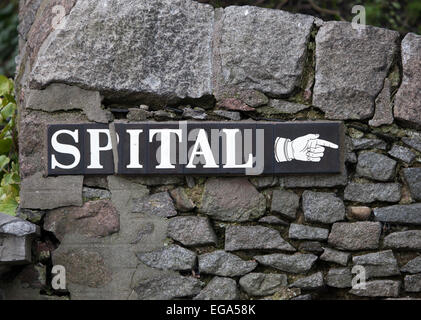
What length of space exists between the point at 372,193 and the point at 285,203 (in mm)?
411

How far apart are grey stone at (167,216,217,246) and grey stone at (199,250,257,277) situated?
0.23 feet

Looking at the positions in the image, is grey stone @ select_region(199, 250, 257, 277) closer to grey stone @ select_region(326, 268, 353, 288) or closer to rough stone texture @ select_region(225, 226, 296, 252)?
rough stone texture @ select_region(225, 226, 296, 252)

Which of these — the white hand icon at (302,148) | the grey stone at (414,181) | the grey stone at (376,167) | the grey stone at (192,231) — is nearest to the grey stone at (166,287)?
the grey stone at (192,231)

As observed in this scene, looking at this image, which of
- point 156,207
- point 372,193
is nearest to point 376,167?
point 372,193

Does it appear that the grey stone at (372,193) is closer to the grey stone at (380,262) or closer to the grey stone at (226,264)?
the grey stone at (380,262)

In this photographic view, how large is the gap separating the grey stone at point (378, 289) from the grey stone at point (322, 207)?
1.06ft

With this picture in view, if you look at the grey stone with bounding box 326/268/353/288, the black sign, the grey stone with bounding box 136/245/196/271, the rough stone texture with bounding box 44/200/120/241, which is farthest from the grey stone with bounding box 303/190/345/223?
the rough stone texture with bounding box 44/200/120/241

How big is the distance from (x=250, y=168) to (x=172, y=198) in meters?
0.38

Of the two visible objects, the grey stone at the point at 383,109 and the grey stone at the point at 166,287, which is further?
the grey stone at the point at 383,109

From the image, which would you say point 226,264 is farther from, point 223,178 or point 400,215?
point 400,215

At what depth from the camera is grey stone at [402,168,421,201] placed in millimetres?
2680

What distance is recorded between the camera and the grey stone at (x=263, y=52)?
2693 mm
